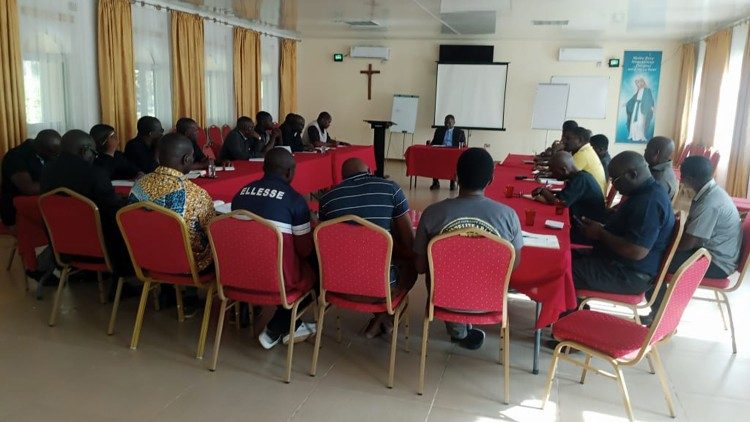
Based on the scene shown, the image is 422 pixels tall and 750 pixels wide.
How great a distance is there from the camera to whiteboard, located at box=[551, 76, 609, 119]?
11258mm

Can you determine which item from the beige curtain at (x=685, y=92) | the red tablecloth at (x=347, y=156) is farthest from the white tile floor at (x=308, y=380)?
the beige curtain at (x=685, y=92)

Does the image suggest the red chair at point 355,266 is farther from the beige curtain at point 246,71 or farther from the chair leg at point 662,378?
the beige curtain at point 246,71

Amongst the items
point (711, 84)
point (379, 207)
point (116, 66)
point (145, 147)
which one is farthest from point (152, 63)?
point (711, 84)

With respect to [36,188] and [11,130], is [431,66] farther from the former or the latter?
[36,188]

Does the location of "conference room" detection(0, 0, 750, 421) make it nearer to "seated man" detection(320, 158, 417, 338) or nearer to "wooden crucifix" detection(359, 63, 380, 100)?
"seated man" detection(320, 158, 417, 338)

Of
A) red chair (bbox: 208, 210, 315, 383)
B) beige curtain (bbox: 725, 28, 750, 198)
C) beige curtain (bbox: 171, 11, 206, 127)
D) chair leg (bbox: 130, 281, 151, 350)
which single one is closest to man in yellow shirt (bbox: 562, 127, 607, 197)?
red chair (bbox: 208, 210, 315, 383)

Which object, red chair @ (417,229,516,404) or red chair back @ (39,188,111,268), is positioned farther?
red chair back @ (39,188,111,268)

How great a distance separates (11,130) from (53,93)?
861mm

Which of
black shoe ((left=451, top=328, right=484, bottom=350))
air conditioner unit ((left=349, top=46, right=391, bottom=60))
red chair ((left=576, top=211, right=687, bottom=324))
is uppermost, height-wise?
air conditioner unit ((left=349, top=46, right=391, bottom=60))

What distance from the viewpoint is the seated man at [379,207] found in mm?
2879

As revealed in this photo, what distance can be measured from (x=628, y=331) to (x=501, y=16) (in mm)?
6689

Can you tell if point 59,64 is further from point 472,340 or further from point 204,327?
point 472,340

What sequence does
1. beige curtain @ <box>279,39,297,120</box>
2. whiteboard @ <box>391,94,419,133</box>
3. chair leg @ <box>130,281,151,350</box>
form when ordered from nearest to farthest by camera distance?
chair leg @ <box>130,281,151,350</box>
beige curtain @ <box>279,39,297,120</box>
whiteboard @ <box>391,94,419,133</box>

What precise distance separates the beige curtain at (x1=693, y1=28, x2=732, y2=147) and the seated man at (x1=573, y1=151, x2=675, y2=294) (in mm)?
6883
